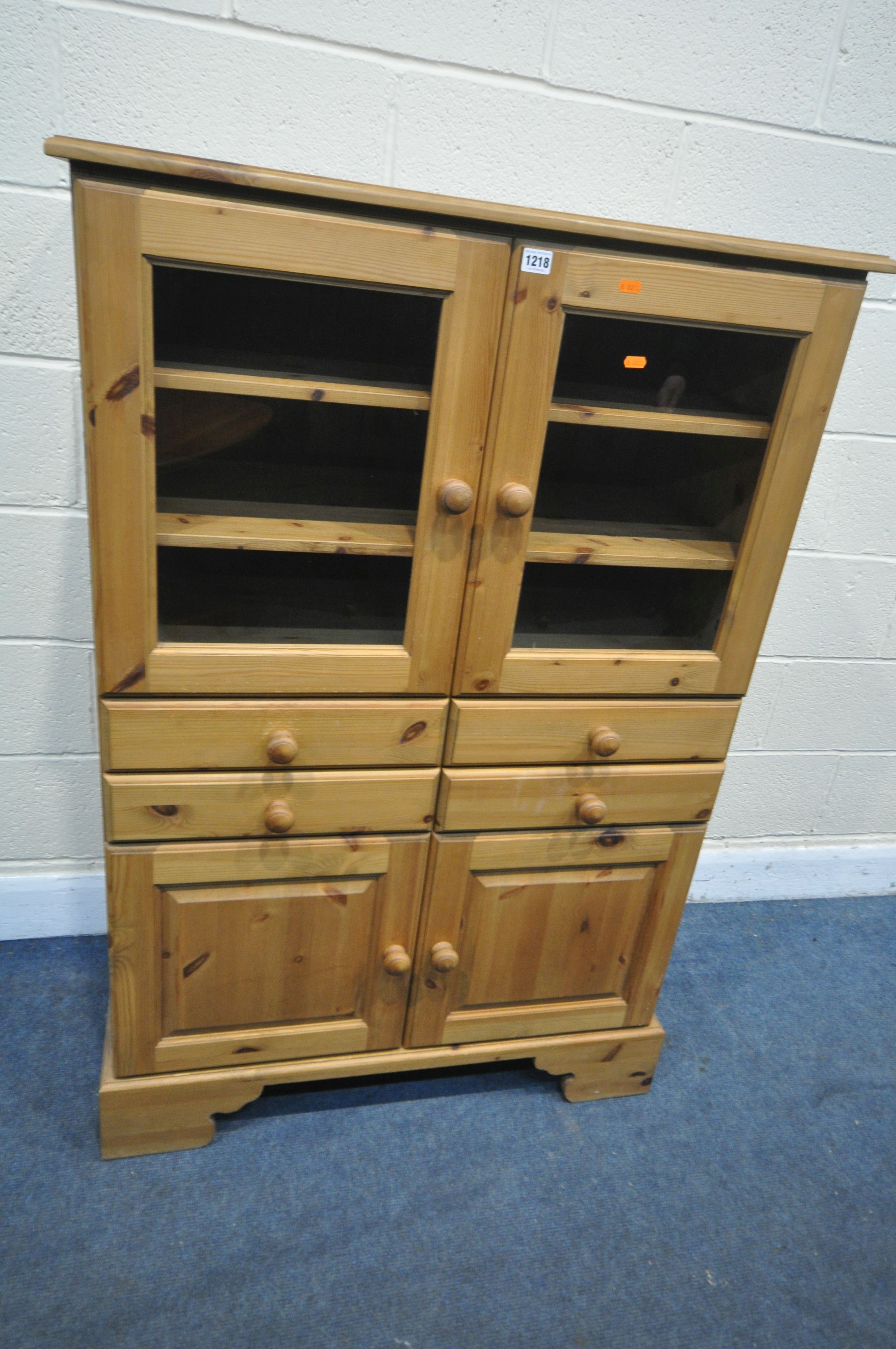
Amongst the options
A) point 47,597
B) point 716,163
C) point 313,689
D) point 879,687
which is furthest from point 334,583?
point 879,687

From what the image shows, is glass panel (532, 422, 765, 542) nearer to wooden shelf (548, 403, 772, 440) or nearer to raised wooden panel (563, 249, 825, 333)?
wooden shelf (548, 403, 772, 440)

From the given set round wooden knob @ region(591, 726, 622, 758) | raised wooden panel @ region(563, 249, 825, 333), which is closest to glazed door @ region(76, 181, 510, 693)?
raised wooden panel @ region(563, 249, 825, 333)

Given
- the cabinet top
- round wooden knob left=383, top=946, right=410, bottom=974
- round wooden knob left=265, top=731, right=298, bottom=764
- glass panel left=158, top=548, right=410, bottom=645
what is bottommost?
round wooden knob left=383, top=946, right=410, bottom=974

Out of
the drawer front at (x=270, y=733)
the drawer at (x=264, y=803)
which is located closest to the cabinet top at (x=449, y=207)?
the drawer front at (x=270, y=733)

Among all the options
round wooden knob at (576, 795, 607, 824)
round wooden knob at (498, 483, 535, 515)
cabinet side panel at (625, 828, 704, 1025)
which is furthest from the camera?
cabinet side panel at (625, 828, 704, 1025)

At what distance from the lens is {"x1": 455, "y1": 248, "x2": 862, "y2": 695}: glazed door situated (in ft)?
3.51

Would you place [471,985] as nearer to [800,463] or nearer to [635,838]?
[635,838]

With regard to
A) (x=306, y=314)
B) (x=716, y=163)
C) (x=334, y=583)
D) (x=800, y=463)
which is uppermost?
(x=716, y=163)

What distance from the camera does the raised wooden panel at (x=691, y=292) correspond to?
1.04m

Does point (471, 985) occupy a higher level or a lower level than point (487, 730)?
lower

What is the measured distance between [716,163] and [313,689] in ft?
3.96

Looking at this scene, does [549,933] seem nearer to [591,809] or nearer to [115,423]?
[591,809]

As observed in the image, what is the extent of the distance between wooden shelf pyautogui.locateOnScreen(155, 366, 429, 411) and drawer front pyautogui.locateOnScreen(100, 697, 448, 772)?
0.40 meters

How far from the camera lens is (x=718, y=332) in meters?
1.15
